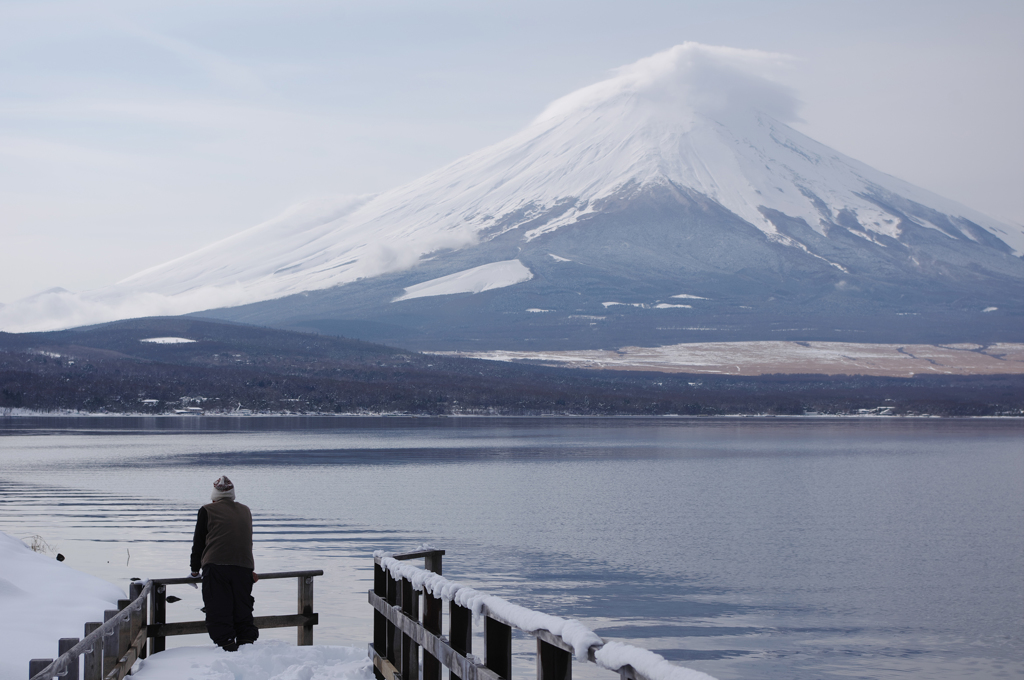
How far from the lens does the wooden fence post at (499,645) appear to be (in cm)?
881

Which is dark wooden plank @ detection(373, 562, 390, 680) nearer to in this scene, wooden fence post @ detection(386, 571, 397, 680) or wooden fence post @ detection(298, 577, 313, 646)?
wooden fence post @ detection(386, 571, 397, 680)

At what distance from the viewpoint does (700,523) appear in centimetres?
3428

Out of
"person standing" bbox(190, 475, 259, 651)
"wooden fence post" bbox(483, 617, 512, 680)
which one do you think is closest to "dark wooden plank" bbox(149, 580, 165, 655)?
"person standing" bbox(190, 475, 259, 651)

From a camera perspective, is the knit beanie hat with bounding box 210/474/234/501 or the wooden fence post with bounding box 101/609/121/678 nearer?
the wooden fence post with bounding box 101/609/121/678

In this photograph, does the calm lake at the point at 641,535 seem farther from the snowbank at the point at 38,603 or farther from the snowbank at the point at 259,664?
the snowbank at the point at 259,664

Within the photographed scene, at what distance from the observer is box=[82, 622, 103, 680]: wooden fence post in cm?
963

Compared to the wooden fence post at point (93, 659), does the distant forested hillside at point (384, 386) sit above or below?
above

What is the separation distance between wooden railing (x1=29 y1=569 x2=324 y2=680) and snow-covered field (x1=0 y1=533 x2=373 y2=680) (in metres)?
0.26

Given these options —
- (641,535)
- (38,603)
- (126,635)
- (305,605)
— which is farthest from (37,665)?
(641,535)

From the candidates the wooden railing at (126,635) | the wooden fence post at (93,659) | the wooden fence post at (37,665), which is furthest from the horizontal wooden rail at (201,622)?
the wooden fence post at (37,665)

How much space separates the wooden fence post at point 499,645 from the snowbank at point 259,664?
3.21m

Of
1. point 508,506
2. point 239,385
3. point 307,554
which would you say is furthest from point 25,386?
point 307,554

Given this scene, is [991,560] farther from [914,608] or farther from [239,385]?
[239,385]

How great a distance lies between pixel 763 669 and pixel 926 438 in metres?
83.1
